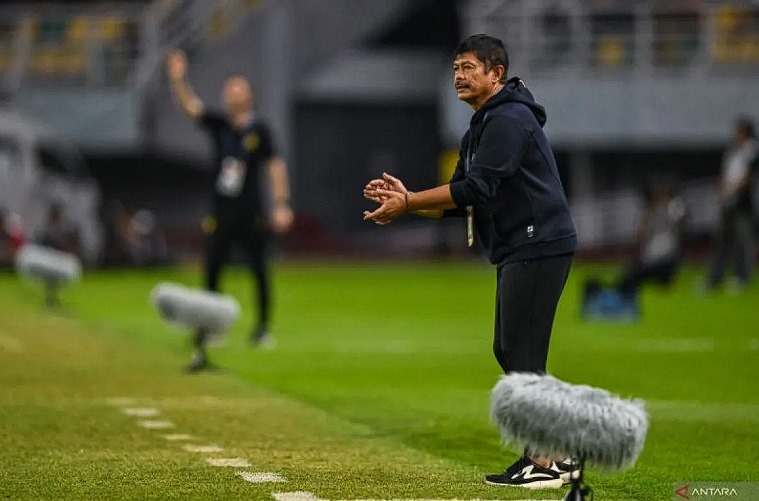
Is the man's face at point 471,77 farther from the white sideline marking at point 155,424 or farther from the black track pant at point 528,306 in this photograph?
the white sideline marking at point 155,424

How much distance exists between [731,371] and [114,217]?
24.9 metres

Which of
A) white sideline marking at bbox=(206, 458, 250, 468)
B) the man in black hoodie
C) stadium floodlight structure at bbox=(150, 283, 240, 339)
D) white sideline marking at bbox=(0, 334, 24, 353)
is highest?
the man in black hoodie

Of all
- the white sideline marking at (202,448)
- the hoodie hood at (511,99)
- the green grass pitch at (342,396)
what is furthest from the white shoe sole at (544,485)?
the white sideline marking at (202,448)

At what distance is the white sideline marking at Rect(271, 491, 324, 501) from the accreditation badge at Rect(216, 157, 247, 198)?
373 inches

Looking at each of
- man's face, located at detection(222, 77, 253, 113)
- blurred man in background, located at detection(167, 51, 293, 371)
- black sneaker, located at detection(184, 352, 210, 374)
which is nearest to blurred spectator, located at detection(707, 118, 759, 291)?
blurred man in background, located at detection(167, 51, 293, 371)

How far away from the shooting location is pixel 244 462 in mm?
10211

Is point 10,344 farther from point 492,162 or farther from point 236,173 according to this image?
point 492,162

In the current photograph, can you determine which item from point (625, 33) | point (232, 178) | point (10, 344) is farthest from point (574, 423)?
point (625, 33)

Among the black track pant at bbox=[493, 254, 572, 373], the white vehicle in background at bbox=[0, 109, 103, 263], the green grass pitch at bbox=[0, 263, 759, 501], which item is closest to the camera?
the black track pant at bbox=[493, 254, 572, 373]

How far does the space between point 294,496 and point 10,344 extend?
10734 millimetres

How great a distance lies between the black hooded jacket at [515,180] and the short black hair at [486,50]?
145mm

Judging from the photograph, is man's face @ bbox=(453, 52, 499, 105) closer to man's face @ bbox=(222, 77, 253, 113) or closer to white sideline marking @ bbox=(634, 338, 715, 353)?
man's face @ bbox=(222, 77, 253, 113)

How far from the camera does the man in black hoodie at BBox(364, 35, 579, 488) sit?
9023 mm

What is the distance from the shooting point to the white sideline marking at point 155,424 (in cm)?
1197
